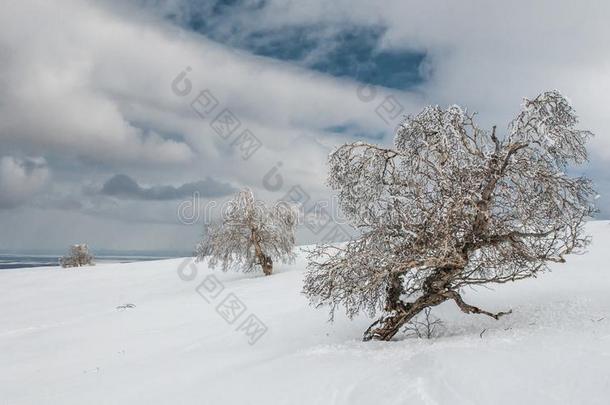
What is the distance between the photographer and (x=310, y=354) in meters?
9.11

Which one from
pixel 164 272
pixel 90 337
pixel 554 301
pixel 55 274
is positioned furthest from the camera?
pixel 55 274

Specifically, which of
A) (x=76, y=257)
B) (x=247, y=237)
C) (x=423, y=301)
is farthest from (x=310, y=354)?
(x=76, y=257)

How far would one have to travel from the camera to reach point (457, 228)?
814 cm

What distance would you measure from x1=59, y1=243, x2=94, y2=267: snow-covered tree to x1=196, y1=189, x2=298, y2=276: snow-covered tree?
34585 mm

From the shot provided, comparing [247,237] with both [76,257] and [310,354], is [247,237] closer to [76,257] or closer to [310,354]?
[310,354]

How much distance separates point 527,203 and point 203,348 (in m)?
9.25

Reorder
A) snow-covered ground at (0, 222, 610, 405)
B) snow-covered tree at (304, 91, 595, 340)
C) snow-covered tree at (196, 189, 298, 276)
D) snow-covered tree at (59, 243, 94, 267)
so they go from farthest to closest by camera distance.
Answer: snow-covered tree at (59, 243, 94, 267) → snow-covered tree at (196, 189, 298, 276) → snow-covered tree at (304, 91, 595, 340) → snow-covered ground at (0, 222, 610, 405)

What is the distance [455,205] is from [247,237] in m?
21.1

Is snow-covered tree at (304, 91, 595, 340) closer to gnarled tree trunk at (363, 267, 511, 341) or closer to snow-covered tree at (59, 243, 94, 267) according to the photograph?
gnarled tree trunk at (363, 267, 511, 341)

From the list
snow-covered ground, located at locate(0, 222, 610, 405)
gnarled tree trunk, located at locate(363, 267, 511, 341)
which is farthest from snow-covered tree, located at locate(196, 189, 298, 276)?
gnarled tree trunk, located at locate(363, 267, 511, 341)

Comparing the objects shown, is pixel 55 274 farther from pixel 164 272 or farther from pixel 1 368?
pixel 1 368

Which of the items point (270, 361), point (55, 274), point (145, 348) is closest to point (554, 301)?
point (270, 361)

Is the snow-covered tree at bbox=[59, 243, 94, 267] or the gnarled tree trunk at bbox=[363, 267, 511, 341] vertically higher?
the snow-covered tree at bbox=[59, 243, 94, 267]

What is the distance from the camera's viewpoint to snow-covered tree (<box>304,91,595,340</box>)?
7965mm
